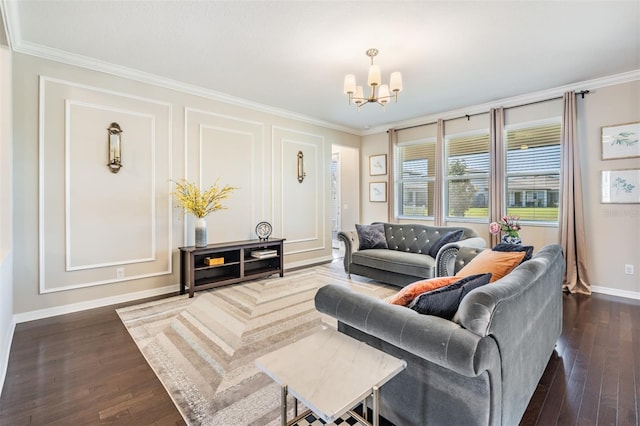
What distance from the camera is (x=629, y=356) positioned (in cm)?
235

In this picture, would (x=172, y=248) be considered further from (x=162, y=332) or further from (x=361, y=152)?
(x=361, y=152)

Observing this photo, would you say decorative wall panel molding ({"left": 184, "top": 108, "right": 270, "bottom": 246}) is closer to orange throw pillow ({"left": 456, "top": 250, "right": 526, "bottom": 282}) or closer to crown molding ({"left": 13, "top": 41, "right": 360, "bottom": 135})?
crown molding ({"left": 13, "top": 41, "right": 360, "bottom": 135})

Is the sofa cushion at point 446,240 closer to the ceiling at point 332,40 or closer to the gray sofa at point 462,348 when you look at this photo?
the ceiling at point 332,40

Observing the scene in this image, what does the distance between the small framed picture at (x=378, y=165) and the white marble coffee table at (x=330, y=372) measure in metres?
5.34

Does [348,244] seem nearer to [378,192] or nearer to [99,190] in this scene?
[378,192]

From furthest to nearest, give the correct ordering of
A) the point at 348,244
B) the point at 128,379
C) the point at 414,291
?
the point at 348,244, the point at 128,379, the point at 414,291

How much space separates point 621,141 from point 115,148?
633cm

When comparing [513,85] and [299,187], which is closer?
[513,85]

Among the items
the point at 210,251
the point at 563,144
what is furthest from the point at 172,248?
the point at 563,144

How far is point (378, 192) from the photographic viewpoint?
6496mm

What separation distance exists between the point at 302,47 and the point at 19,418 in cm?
355

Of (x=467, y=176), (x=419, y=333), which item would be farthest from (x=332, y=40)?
(x=467, y=176)

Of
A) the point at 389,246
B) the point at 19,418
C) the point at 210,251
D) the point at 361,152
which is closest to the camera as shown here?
the point at 19,418

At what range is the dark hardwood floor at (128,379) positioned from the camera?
1721mm
